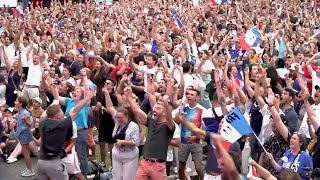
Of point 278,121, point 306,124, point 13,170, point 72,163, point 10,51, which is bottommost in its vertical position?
point 13,170

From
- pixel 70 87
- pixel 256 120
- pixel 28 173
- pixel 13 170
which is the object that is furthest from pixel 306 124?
pixel 13 170

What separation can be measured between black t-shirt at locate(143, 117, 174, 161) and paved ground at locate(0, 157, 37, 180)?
9.88 feet

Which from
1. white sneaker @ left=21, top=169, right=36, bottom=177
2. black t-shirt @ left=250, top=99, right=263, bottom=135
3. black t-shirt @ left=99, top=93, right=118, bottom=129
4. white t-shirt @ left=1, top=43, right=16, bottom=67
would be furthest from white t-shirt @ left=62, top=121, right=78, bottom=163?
white t-shirt @ left=1, top=43, right=16, bottom=67

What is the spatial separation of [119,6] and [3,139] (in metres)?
13.2

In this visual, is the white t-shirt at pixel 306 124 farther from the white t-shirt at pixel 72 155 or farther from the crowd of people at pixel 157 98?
the white t-shirt at pixel 72 155

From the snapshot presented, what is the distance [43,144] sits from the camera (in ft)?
26.5

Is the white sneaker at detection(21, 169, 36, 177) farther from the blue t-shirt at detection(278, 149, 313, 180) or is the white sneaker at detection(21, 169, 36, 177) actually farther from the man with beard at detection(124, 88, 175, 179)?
the blue t-shirt at detection(278, 149, 313, 180)

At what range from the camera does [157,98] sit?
9.55m

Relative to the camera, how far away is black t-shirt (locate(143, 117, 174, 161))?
316 inches

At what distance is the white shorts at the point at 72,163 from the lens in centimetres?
866

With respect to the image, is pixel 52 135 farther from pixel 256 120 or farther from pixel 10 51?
pixel 10 51

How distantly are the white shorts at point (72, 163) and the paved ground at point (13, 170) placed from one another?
1.72 metres

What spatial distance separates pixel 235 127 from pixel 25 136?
154 inches

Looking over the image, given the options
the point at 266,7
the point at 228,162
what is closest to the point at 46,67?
the point at 228,162
